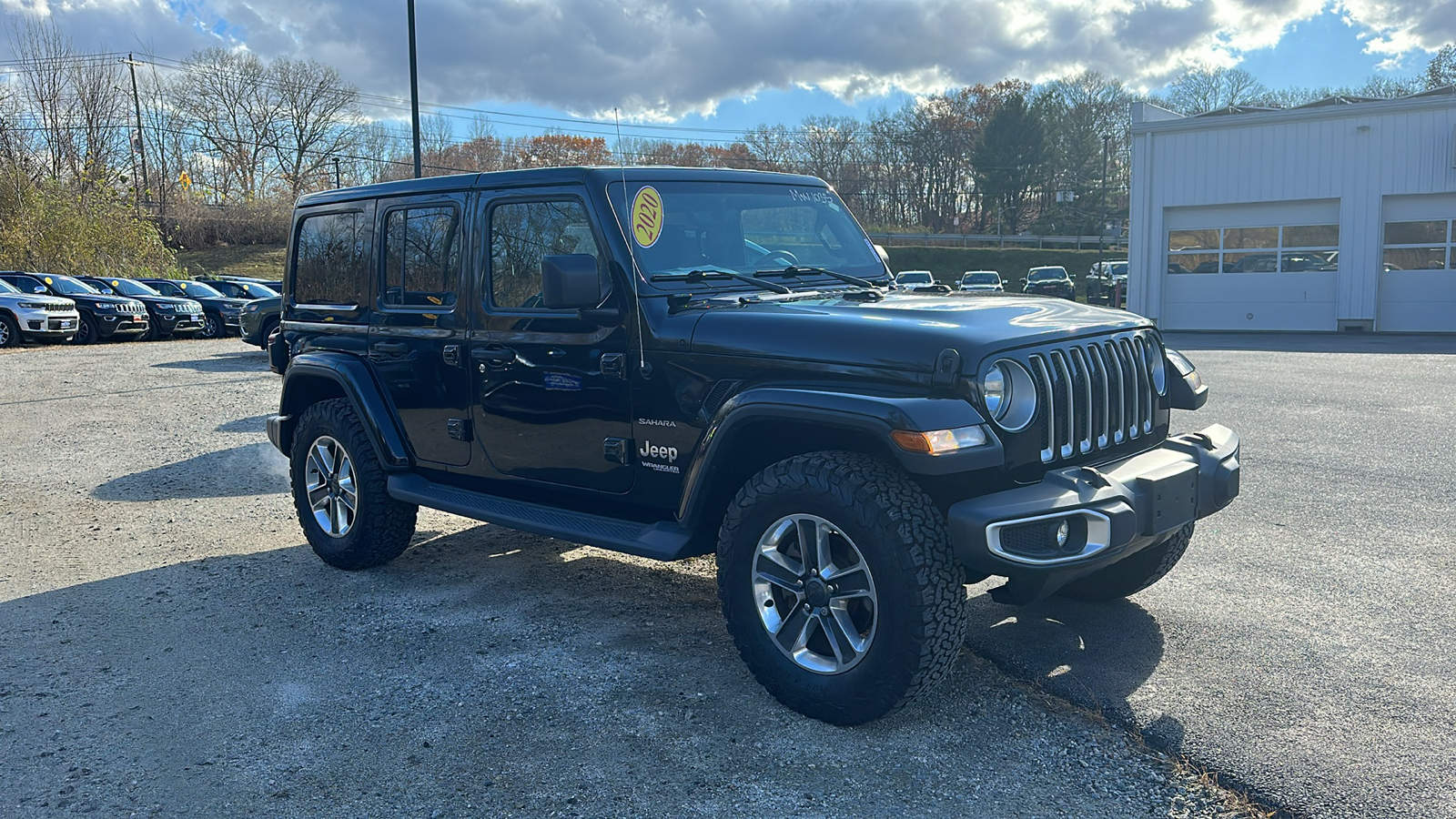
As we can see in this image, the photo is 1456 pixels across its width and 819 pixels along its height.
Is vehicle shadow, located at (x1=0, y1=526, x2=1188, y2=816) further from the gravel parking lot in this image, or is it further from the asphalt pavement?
the asphalt pavement

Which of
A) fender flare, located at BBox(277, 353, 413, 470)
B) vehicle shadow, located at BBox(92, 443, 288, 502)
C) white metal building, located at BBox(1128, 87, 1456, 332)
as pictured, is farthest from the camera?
white metal building, located at BBox(1128, 87, 1456, 332)

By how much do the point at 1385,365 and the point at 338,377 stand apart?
15.1m

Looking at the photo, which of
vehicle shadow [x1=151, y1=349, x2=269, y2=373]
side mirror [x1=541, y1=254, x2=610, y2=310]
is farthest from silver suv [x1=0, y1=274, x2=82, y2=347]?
side mirror [x1=541, y1=254, x2=610, y2=310]

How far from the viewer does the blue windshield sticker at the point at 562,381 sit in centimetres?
447

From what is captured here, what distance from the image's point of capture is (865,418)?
343cm

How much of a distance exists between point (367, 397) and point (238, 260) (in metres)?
53.4

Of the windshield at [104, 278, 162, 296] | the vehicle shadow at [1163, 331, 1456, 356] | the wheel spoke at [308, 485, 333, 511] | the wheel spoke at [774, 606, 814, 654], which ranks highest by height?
the windshield at [104, 278, 162, 296]

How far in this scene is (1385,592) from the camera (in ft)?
16.3

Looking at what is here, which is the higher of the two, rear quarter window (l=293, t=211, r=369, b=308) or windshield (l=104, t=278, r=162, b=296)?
windshield (l=104, t=278, r=162, b=296)

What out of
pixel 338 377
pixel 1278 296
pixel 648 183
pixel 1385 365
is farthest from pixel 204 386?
pixel 1278 296

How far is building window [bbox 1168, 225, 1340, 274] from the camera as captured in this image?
25.2 meters

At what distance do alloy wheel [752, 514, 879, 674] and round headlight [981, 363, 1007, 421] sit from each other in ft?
2.08

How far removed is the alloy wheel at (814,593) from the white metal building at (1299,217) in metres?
25.3

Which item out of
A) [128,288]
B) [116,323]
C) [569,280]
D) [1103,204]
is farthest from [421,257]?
[1103,204]
